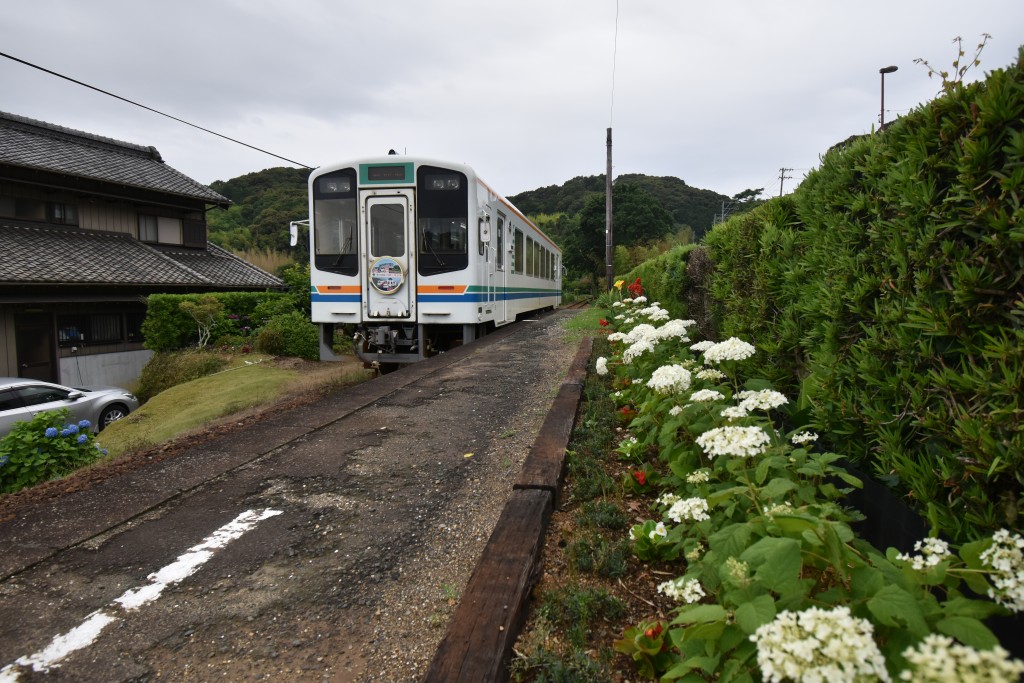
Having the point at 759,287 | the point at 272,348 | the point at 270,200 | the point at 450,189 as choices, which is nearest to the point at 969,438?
the point at 759,287

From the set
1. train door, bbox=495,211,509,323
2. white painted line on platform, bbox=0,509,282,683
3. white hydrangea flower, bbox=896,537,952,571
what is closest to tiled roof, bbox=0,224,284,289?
train door, bbox=495,211,509,323

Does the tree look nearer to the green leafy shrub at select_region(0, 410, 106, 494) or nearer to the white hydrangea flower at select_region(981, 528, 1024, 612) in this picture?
the green leafy shrub at select_region(0, 410, 106, 494)

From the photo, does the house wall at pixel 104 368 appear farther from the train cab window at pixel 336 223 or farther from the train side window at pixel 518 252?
the train side window at pixel 518 252

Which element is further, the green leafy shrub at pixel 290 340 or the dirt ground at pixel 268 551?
the green leafy shrub at pixel 290 340

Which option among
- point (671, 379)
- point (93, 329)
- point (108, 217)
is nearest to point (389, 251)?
point (671, 379)

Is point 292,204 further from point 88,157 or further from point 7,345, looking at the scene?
point 7,345

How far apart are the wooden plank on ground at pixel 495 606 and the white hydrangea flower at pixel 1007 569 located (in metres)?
1.19

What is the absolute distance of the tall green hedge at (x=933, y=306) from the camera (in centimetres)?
150

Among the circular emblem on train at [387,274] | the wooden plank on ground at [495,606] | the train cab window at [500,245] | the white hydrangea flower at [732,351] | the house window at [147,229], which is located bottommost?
the wooden plank on ground at [495,606]

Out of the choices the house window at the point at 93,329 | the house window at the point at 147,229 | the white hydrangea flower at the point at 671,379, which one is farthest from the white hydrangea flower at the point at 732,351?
the house window at the point at 147,229

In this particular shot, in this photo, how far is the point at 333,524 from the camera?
268cm

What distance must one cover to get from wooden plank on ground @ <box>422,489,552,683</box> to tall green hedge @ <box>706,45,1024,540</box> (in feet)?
4.05

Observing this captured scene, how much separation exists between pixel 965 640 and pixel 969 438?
2.26ft

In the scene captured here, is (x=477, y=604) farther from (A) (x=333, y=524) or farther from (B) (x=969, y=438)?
(B) (x=969, y=438)
